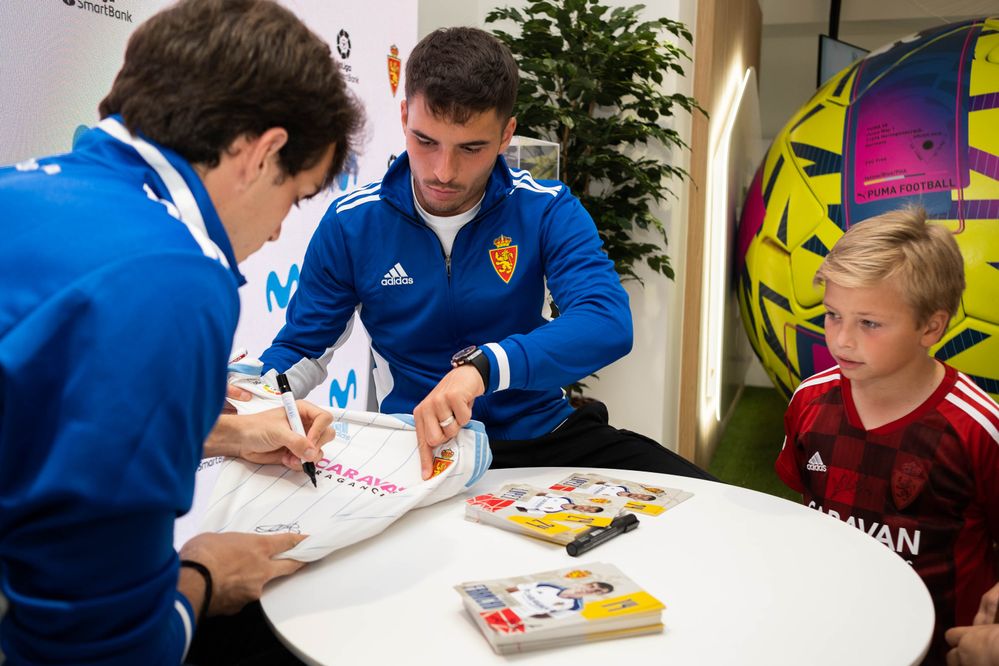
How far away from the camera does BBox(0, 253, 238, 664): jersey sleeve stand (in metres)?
0.71

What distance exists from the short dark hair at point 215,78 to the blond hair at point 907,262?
1.15 m

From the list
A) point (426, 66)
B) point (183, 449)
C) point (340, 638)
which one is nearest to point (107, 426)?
point (183, 449)

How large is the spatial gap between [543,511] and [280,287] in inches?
50.0

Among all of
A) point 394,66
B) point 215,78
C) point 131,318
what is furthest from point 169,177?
point 394,66

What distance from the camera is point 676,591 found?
106cm

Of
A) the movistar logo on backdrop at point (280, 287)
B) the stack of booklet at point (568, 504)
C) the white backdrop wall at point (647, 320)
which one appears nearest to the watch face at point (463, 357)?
the stack of booklet at point (568, 504)

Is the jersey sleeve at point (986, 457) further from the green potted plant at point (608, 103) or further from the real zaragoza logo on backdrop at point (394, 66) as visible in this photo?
the real zaragoza logo on backdrop at point (394, 66)

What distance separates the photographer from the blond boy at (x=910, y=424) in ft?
5.15

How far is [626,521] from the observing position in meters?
1.27

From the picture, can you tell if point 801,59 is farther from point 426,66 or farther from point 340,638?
point 340,638

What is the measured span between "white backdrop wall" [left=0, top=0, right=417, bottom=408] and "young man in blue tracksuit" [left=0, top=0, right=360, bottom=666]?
12.0 inches

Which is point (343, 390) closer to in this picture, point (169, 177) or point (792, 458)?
point (792, 458)

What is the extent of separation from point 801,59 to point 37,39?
521 cm

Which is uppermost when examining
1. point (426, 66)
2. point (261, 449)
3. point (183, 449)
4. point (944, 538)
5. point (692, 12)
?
point (692, 12)
